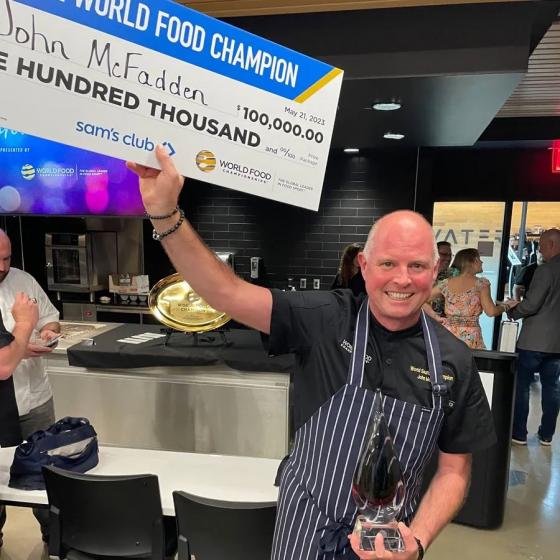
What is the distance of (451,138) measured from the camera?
484 centimetres

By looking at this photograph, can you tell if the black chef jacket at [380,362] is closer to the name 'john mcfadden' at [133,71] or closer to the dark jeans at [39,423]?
the name 'john mcfadden' at [133,71]

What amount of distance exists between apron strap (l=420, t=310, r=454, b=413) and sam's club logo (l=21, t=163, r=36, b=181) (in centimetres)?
392

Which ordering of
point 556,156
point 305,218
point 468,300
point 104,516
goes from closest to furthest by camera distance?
point 104,516 < point 468,300 < point 556,156 < point 305,218

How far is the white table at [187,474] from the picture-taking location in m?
1.91

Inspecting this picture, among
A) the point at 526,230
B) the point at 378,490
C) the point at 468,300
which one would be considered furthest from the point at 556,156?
the point at 378,490

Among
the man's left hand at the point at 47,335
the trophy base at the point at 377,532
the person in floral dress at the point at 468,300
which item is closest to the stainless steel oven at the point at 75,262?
the man's left hand at the point at 47,335

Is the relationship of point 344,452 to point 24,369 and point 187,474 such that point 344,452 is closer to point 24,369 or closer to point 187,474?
point 187,474

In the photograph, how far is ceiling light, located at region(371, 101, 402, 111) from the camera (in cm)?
326

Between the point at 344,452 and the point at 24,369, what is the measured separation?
2051 mm

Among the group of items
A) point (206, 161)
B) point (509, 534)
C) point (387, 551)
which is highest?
point (206, 161)

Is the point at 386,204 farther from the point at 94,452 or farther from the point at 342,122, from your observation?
the point at 94,452

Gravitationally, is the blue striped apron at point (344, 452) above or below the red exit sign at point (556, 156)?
below

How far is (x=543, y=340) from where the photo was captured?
3.96 m

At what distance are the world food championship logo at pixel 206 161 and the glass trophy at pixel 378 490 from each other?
2.36 ft
